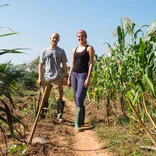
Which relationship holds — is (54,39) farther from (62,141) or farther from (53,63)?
(62,141)

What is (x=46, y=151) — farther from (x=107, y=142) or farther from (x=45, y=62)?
(x=45, y=62)

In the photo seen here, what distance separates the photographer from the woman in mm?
4137

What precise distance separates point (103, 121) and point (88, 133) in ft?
2.57

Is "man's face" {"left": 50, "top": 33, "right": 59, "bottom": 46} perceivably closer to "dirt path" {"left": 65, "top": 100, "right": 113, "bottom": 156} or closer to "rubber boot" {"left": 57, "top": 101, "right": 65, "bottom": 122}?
"rubber boot" {"left": 57, "top": 101, "right": 65, "bottom": 122}

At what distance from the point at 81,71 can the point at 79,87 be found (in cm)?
28

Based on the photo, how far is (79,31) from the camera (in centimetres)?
414

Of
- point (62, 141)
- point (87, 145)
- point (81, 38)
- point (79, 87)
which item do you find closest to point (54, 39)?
point (81, 38)

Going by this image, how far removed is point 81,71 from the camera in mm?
4230

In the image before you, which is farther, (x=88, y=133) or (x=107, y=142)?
(x=88, y=133)

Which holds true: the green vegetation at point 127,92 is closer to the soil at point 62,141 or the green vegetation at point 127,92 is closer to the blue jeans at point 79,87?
the soil at point 62,141

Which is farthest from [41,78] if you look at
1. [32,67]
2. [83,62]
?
[32,67]

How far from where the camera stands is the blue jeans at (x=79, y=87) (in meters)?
4.16

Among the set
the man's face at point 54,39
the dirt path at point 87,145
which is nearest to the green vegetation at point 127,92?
the dirt path at point 87,145

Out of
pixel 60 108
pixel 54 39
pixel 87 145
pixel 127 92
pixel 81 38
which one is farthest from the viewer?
pixel 60 108
